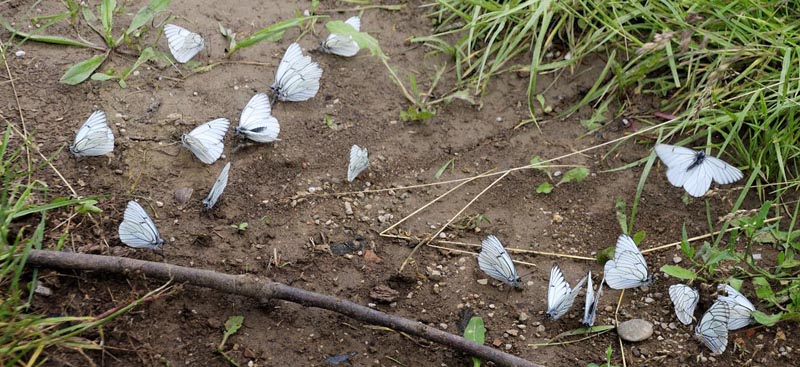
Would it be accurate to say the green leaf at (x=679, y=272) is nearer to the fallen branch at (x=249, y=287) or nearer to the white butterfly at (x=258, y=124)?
the fallen branch at (x=249, y=287)

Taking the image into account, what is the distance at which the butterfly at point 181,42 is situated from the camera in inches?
141

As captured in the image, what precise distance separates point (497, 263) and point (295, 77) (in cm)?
132

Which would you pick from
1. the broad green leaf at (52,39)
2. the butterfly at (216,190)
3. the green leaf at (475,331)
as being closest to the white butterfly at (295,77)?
the butterfly at (216,190)

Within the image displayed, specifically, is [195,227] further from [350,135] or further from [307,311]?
[350,135]

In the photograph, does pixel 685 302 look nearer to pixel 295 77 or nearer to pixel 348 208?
pixel 348 208

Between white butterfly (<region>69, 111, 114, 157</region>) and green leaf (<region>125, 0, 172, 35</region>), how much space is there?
2.31 feet

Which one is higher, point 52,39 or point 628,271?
point 52,39

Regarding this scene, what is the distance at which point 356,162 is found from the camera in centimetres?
322

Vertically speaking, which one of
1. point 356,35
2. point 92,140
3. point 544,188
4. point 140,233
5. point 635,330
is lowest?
point 635,330

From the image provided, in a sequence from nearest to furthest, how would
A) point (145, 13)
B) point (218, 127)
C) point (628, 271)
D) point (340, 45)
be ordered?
point (628, 271) → point (218, 127) → point (145, 13) → point (340, 45)

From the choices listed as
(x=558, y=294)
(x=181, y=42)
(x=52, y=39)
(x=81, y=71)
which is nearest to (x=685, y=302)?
(x=558, y=294)

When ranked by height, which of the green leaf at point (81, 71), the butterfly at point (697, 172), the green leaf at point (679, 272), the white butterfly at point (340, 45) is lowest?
the green leaf at point (679, 272)

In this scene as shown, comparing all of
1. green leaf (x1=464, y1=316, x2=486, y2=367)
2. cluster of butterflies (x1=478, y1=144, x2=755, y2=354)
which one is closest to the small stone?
cluster of butterflies (x1=478, y1=144, x2=755, y2=354)

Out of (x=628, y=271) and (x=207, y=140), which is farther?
(x=207, y=140)
